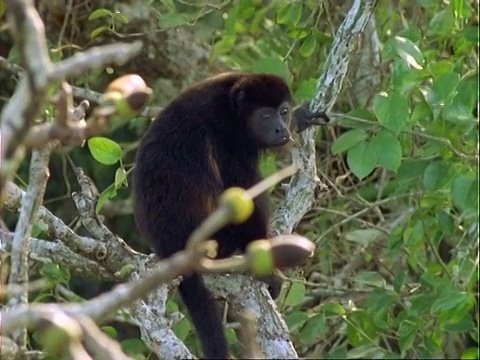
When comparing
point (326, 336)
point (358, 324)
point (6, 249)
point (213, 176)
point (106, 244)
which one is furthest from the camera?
point (326, 336)

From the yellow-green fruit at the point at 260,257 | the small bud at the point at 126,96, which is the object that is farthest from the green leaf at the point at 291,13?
the yellow-green fruit at the point at 260,257

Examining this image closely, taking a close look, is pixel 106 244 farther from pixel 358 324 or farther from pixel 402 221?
pixel 402 221

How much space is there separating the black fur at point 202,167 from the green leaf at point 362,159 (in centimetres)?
33

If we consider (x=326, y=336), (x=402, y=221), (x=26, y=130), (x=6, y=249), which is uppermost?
(x=26, y=130)

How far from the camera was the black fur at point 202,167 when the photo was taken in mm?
3191

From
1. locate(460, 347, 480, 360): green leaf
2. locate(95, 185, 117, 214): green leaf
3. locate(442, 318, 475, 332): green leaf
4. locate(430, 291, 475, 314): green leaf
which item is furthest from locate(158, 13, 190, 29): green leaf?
locate(460, 347, 480, 360): green leaf

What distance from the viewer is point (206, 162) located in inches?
134

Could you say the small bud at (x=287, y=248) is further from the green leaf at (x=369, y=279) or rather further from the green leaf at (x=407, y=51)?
the green leaf at (x=369, y=279)

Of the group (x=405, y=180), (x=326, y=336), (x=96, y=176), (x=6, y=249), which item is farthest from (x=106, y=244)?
(x=96, y=176)

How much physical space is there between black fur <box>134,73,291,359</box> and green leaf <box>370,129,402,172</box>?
0.41 m

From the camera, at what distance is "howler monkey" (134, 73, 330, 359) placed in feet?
10.5

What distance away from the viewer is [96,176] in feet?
18.0

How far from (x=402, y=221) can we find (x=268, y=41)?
1.05 metres

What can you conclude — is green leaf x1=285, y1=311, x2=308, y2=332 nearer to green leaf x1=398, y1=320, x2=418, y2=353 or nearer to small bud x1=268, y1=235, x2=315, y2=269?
green leaf x1=398, y1=320, x2=418, y2=353
